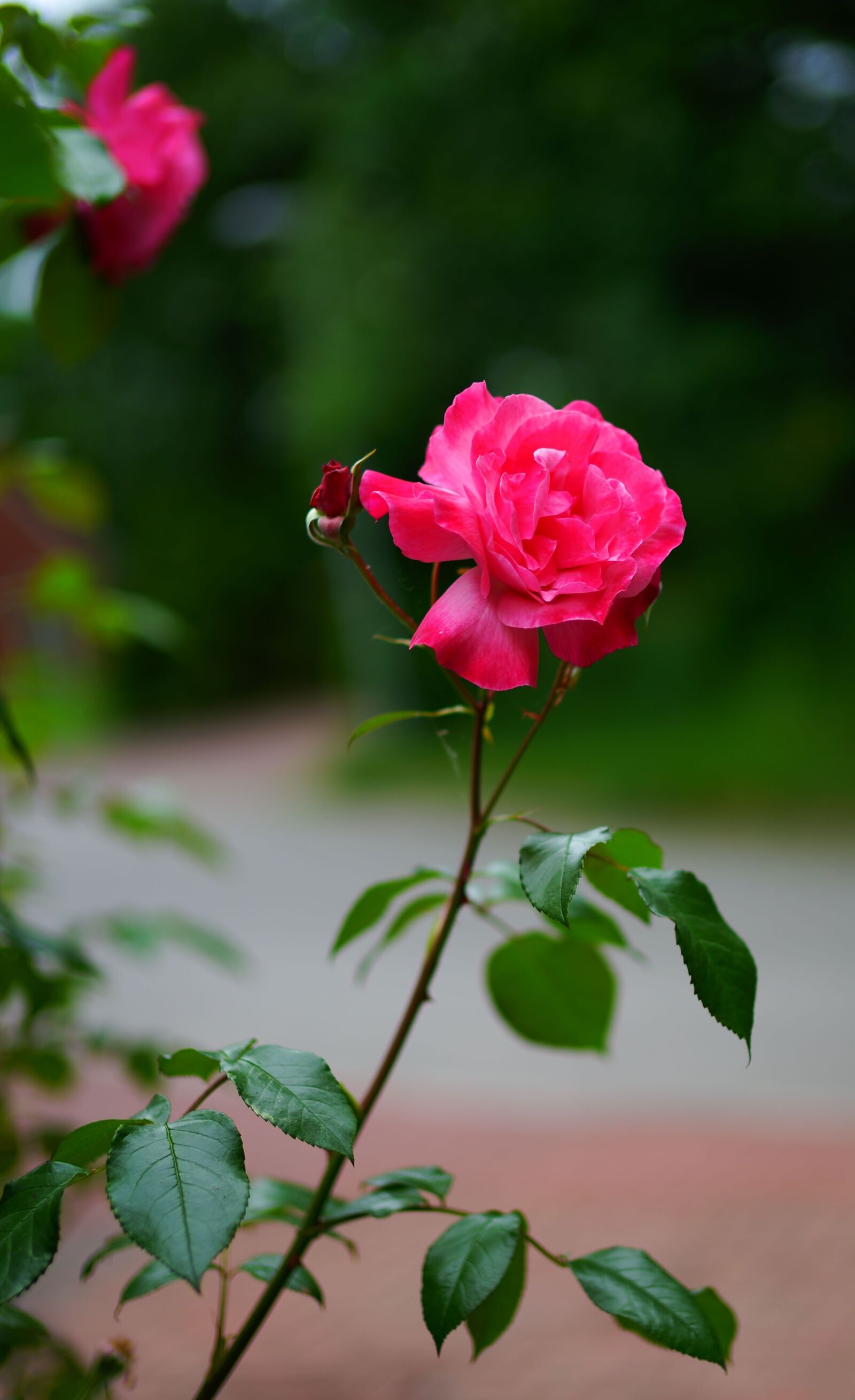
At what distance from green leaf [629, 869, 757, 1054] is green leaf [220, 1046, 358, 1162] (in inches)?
5.0

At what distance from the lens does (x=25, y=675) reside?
1.12 metres

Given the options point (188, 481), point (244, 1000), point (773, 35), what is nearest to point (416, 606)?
point (244, 1000)

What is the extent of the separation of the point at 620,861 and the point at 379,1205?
0.59 feet

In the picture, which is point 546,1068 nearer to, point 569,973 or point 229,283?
point 569,973

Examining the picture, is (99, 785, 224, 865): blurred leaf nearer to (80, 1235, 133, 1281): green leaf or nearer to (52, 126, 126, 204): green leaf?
(80, 1235, 133, 1281): green leaf

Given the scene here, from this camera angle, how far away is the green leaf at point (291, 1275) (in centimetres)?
53

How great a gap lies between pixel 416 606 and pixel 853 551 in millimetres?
6164

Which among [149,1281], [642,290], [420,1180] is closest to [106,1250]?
[149,1281]

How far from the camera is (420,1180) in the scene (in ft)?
1.81

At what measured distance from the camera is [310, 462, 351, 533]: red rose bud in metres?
0.47

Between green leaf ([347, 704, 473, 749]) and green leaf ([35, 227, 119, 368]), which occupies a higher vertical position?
green leaf ([35, 227, 119, 368])

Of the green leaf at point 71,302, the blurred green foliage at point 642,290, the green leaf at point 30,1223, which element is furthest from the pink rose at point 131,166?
the blurred green foliage at point 642,290

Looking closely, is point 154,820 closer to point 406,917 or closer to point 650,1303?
point 406,917

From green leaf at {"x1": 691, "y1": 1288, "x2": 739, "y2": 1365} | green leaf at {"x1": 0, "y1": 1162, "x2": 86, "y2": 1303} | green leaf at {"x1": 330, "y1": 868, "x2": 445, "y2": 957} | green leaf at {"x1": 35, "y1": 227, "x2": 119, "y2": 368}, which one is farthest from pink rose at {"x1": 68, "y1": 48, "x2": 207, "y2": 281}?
green leaf at {"x1": 691, "y1": 1288, "x2": 739, "y2": 1365}
